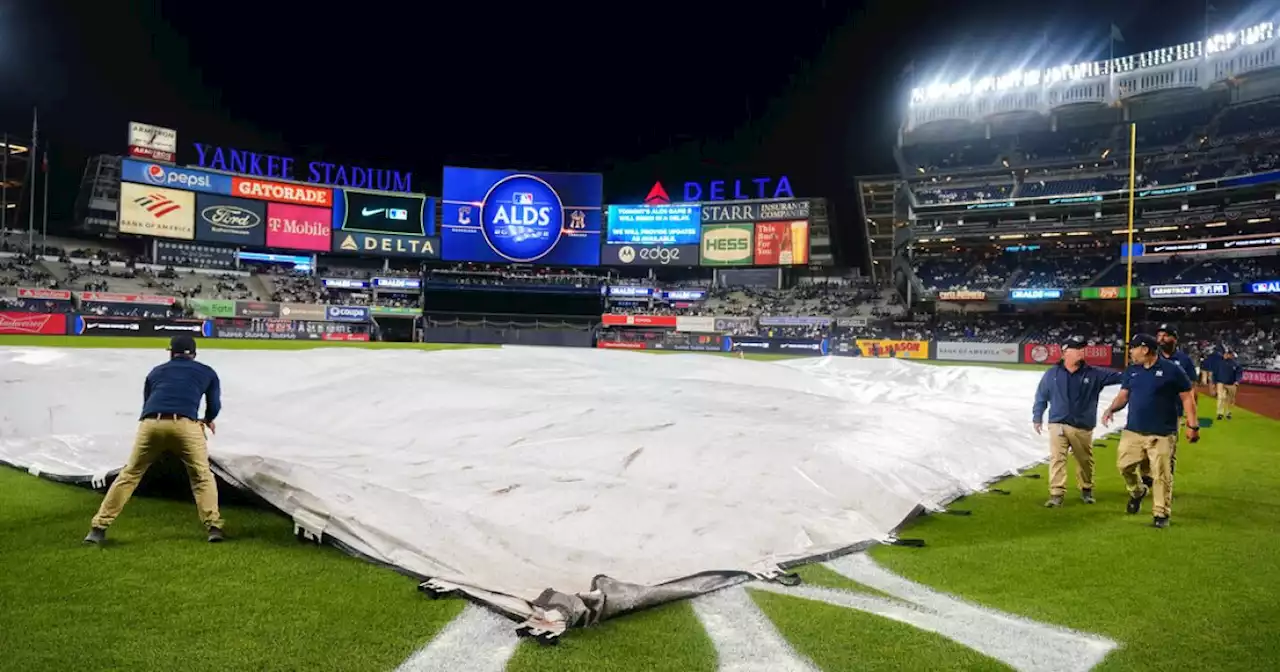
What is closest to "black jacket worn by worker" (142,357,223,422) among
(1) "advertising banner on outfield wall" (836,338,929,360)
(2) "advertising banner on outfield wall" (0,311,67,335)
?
(2) "advertising banner on outfield wall" (0,311,67,335)

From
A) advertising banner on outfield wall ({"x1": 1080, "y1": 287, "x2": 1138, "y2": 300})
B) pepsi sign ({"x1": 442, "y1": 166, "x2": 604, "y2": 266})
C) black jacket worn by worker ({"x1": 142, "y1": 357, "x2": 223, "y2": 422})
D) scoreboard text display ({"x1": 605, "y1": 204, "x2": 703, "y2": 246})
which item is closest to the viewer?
black jacket worn by worker ({"x1": 142, "y1": 357, "x2": 223, "y2": 422})

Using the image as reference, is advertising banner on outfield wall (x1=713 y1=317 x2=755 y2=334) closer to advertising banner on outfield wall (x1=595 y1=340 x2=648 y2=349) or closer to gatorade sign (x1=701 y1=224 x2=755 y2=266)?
advertising banner on outfield wall (x1=595 y1=340 x2=648 y2=349)

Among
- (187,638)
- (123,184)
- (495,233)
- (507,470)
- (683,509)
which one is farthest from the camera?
(495,233)

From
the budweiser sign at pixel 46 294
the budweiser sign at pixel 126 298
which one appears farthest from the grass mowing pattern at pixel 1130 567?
the budweiser sign at pixel 46 294

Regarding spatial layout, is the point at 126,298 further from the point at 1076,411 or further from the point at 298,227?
the point at 1076,411

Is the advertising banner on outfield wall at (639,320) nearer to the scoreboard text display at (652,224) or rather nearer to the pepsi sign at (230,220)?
the scoreboard text display at (652,224)

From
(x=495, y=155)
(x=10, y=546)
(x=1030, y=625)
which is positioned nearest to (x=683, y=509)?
(x=1030, y=625)

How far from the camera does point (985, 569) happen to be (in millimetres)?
5176

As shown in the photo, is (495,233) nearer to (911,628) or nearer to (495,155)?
(495,155)

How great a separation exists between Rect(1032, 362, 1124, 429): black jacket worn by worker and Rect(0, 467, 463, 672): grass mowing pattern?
729 cm

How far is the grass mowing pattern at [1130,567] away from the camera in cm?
394

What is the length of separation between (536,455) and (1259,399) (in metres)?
26.5

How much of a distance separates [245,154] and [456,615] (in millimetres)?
59407

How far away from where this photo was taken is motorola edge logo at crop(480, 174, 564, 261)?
5709 centimetres
